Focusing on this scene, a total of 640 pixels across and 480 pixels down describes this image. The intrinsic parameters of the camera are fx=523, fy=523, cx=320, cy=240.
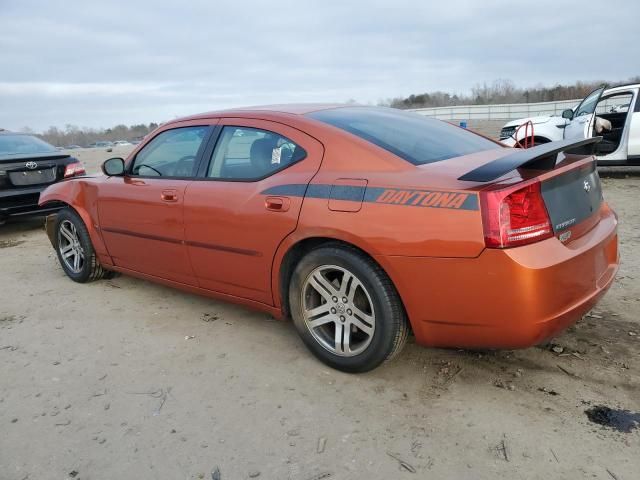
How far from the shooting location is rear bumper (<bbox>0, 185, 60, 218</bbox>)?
22.2 ft

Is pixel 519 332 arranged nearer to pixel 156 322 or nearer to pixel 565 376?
pixel 565 376

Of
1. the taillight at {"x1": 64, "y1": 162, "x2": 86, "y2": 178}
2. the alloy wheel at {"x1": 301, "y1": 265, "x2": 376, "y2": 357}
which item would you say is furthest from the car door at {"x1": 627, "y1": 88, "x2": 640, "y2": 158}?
the taillight at {"x1": 64, "y1": 162, "x2": 86, "y2": 178}

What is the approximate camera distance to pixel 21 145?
7637mm

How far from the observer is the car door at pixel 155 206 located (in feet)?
11.8

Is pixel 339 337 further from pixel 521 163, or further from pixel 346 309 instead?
pixel 521 163

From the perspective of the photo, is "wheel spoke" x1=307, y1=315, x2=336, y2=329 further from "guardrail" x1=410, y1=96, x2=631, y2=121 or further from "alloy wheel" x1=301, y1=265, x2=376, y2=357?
"guardrail" x1=410, y1=96, x2=631, y2=121

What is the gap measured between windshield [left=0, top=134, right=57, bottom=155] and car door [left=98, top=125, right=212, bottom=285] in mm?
4045

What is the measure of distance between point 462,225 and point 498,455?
0.96 meters

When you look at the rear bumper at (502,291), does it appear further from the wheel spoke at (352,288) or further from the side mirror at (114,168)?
the side mirror at (114,168)

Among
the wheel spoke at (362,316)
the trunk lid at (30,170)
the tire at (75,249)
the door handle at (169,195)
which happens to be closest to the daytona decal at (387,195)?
the wheel spoke at (362,316)

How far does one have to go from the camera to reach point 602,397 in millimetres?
2477

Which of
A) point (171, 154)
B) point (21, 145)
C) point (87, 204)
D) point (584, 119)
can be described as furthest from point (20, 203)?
point (584, 119)

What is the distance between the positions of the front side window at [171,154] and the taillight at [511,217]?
2.08 meters

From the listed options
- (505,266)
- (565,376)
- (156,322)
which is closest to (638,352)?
(565,376)
